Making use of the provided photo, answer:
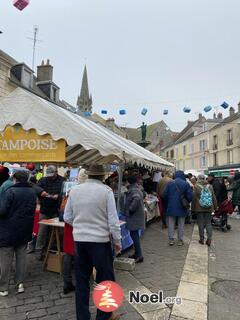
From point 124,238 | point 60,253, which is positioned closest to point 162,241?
point 124,238

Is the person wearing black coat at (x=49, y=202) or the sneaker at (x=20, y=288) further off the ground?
the person wearing black coat at (x=49, y=202)

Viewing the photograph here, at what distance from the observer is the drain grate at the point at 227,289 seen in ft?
14.1

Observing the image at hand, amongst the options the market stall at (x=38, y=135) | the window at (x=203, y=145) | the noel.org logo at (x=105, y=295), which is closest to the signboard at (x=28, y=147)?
the market stall at (x=38, y=135)

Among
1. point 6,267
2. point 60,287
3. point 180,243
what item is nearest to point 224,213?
point 180,243

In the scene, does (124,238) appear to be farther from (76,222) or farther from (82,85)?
(82,85)

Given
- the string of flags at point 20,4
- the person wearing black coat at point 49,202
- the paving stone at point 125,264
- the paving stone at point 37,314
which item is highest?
the string of flags at point 20,4

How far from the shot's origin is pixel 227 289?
455 centimetres

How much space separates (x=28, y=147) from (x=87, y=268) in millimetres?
2062

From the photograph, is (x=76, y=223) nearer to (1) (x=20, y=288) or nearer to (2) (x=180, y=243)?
(1) (x=20, y=288)

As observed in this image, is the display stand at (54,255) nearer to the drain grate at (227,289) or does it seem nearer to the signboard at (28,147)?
the signboard at (28,147)

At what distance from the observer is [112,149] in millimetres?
4668

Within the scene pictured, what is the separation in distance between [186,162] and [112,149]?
48399 mm

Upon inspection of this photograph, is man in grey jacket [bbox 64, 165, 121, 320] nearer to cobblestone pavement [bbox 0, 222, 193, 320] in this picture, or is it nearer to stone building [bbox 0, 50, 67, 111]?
cobblestone pavement [bbox 0, 222, 193, 320]

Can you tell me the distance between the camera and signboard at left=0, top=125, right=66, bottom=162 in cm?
433
